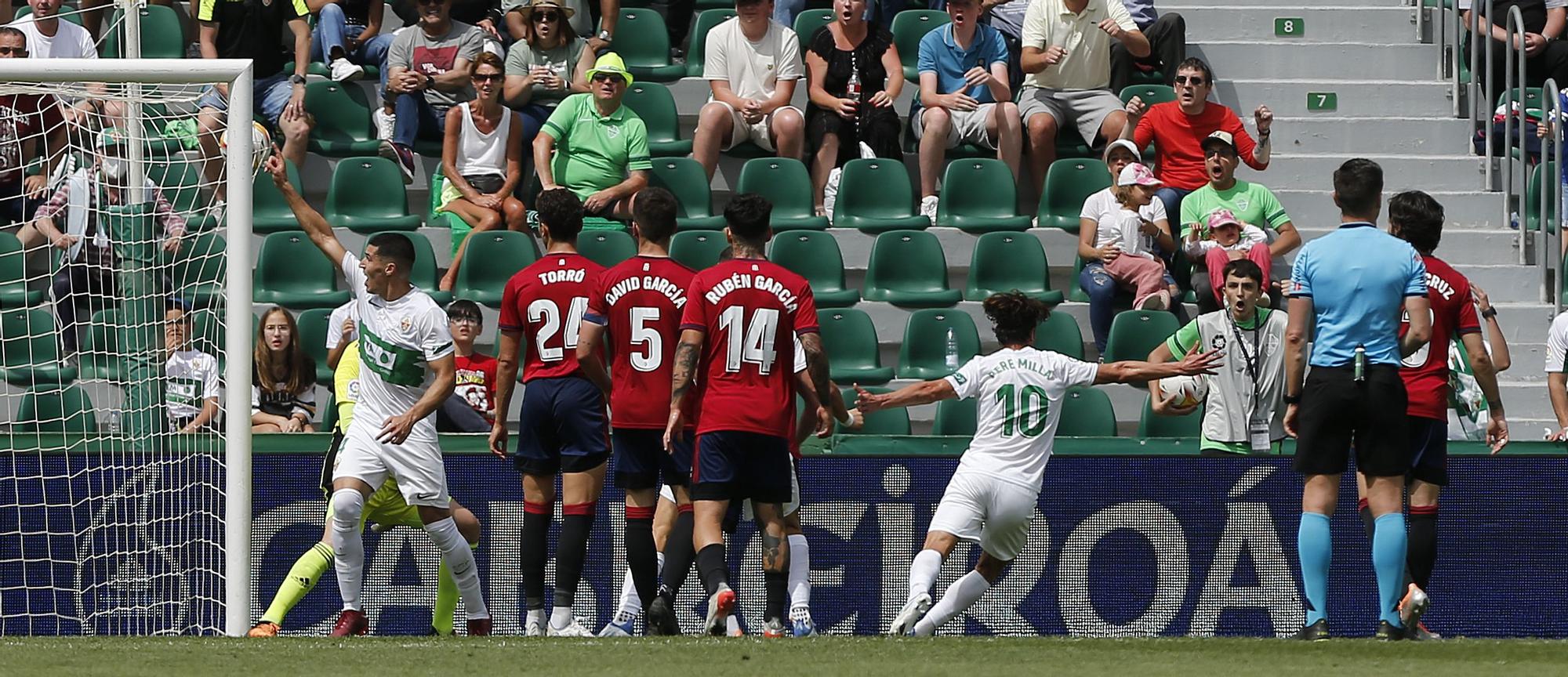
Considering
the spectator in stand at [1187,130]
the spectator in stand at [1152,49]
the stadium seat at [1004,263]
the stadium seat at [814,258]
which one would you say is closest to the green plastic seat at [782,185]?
the stadium seat at [814,258]

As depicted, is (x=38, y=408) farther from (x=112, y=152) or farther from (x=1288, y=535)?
(x=1288, y=535)

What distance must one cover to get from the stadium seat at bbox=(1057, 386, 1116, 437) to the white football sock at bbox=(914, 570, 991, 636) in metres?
2.36

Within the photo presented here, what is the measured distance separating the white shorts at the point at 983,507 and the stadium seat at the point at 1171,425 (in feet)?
7.68

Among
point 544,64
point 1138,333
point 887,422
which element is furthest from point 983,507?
point 544,64

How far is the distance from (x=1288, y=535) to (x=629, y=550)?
3149mm

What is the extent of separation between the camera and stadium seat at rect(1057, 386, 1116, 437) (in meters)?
10.2

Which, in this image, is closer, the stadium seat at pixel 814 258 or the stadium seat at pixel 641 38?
the stadium seat at pixel 814 258

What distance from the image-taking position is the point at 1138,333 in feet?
34.9

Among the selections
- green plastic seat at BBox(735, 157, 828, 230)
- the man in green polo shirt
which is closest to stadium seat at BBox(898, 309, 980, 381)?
green plastic seat at BBox(735, 157, 828, 230)

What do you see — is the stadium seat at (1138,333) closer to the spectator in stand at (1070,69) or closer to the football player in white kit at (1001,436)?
the spectator in stand at (1070,69)

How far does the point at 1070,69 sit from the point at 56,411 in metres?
6.34

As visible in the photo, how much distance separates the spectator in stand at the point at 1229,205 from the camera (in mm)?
11258

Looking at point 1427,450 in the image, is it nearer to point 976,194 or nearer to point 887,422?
point 887,422

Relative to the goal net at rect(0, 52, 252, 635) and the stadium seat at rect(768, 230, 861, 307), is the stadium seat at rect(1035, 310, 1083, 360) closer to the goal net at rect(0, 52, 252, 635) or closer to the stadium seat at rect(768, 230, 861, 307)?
the stadium seat at rect(768, 230, 861, 307)
